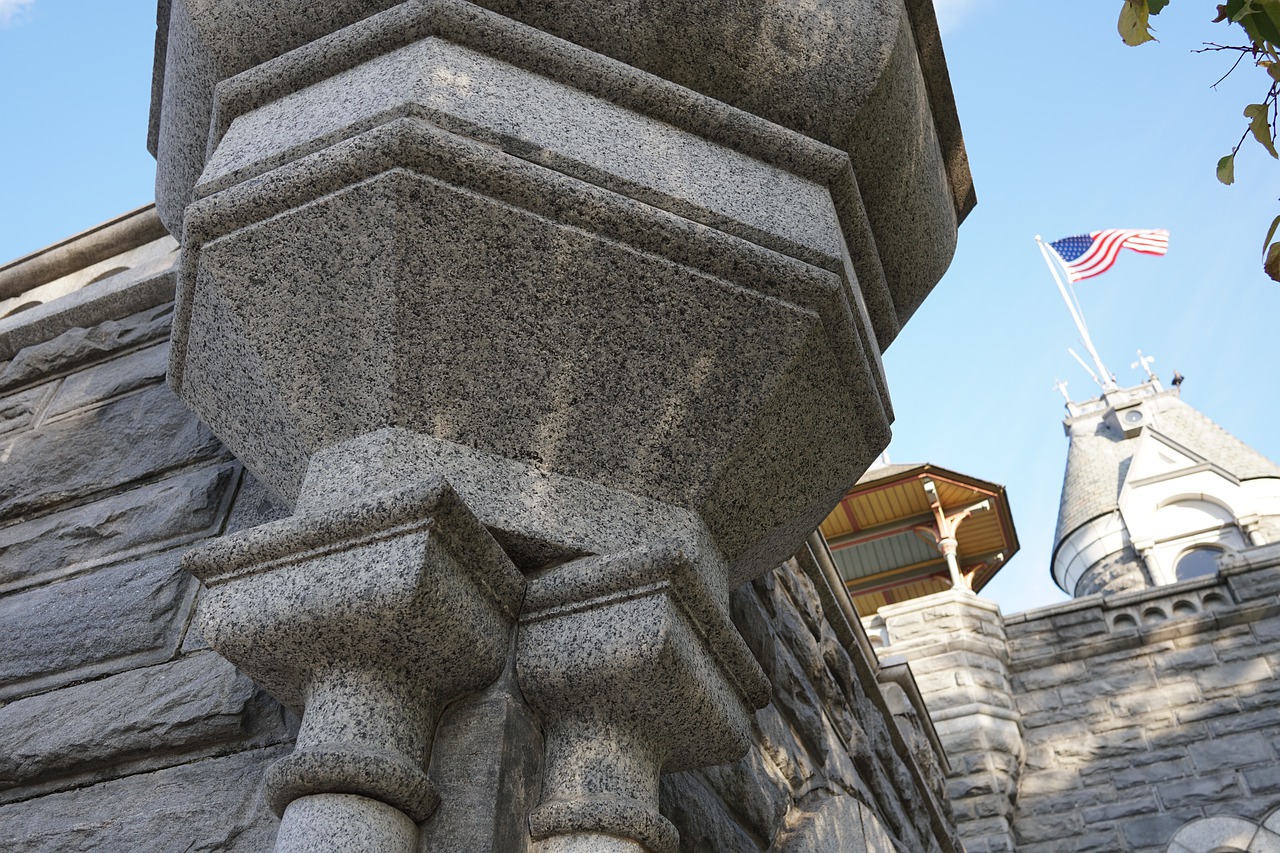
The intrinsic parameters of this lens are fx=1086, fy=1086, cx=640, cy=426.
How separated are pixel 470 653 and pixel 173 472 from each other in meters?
1.19

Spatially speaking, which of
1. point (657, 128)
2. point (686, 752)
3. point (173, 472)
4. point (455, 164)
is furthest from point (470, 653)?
point (173, 472)

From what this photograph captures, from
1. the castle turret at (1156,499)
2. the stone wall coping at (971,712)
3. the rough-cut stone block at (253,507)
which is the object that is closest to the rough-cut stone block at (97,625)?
the rough-cut stone block at (253,507)

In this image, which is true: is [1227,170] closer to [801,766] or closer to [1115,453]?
[801,766]

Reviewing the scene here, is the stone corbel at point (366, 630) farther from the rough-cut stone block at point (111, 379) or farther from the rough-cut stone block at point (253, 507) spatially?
the rough-cut stone block at point (111, 379)

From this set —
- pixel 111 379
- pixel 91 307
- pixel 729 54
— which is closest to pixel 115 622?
pixel 111 379

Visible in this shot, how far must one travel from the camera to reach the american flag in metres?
18.8

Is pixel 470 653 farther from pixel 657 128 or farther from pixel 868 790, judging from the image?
pixel 868 790

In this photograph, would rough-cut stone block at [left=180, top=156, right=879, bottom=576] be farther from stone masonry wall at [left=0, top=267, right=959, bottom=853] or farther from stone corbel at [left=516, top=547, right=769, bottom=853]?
stone masonry wall at [left=0, top=267, right=959, bottom=853]

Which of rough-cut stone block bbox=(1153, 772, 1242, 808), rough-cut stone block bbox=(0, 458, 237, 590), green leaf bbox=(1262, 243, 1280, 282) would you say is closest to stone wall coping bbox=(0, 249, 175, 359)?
rough-cut stone block bbox=(0, 458, 237, 590)

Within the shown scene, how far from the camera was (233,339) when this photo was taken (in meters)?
1.69

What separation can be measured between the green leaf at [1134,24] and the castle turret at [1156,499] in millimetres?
21675

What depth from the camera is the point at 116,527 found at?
87.9 inches

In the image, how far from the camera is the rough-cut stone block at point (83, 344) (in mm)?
2730

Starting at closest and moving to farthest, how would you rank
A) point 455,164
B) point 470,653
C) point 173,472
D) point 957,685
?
point 470,653 → point 455,164 → point 173,472 → point 957,685
